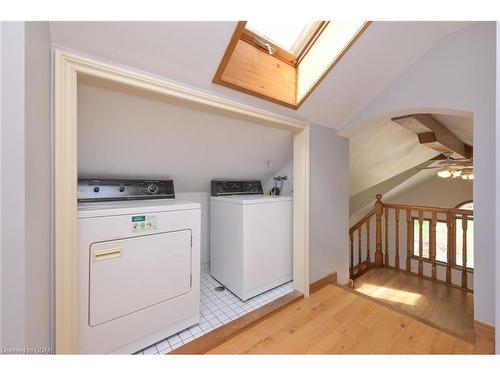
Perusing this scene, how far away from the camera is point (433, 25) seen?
121 centimetres

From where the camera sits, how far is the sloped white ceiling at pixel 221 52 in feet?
2.64

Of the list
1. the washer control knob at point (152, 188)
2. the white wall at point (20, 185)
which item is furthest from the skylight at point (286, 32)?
the washer control knob at point (152, 188)

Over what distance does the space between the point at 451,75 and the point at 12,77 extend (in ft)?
6.98

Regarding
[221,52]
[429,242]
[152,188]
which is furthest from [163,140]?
[429,242]

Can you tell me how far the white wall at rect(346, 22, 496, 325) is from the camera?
1.14m

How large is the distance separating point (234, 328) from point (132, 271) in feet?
2.41

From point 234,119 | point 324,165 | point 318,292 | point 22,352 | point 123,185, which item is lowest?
point 318,292

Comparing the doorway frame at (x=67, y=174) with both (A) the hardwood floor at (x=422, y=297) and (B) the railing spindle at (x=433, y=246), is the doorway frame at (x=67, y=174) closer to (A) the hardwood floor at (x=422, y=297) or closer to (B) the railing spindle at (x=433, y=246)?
(A) the hardwood floor at (x=422, y=297)

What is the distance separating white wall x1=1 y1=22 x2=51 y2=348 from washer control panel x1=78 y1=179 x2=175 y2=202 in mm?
773

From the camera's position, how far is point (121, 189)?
1.40m

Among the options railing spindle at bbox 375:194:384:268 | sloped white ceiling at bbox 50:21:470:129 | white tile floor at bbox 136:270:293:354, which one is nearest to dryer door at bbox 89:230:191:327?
white tile floor at bbox 136:270:293:354

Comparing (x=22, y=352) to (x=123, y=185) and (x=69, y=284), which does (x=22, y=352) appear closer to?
(x=69, y=284)
